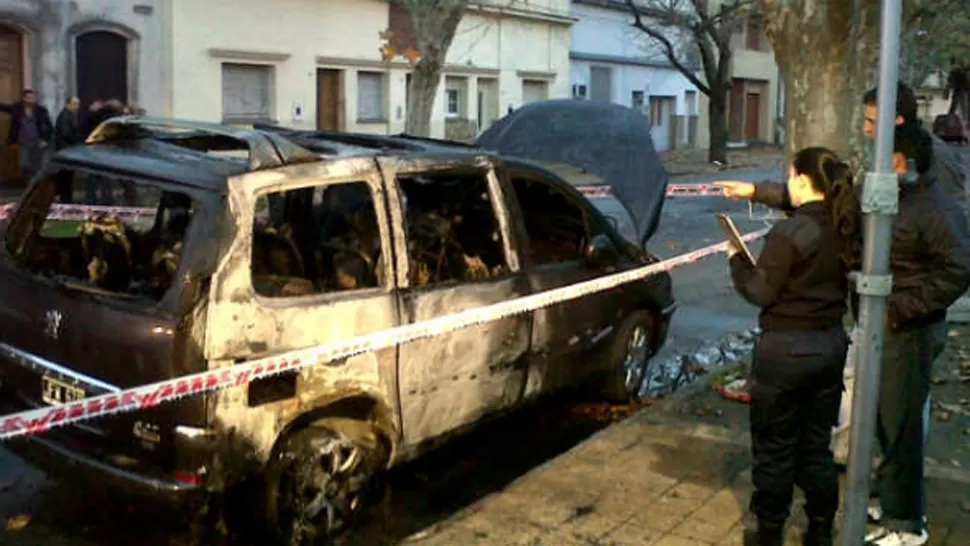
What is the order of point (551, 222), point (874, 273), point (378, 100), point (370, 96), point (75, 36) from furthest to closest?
point (378, 100), point (370, 96), point (75, 36), point (551, 222), point (874, 273)

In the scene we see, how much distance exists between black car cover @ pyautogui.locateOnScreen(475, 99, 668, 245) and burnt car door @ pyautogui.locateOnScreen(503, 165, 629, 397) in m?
4.22

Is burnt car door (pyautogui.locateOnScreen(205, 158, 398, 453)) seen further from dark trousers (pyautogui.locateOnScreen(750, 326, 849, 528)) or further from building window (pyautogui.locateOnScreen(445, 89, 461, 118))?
building window (pyautogui.locateOnScreen(445, 89, 461, 118))

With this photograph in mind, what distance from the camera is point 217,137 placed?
5.41 meters

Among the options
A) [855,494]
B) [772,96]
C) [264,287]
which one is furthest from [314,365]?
[772,96]

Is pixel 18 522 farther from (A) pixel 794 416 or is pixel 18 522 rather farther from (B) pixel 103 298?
(A) pixel 794 416

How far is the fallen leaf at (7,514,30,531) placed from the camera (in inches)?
216

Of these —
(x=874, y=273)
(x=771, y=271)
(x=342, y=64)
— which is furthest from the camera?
(x=342, y=64)

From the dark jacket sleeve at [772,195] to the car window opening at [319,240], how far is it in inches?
70.6

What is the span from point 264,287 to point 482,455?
238 cm

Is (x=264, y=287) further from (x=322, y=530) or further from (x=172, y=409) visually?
(x=322, y=530)

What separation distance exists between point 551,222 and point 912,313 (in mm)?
2942

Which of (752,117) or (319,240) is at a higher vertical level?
(752,117)

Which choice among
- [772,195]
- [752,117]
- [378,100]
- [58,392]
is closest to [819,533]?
[772,195]

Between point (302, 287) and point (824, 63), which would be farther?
point (824, 63)
